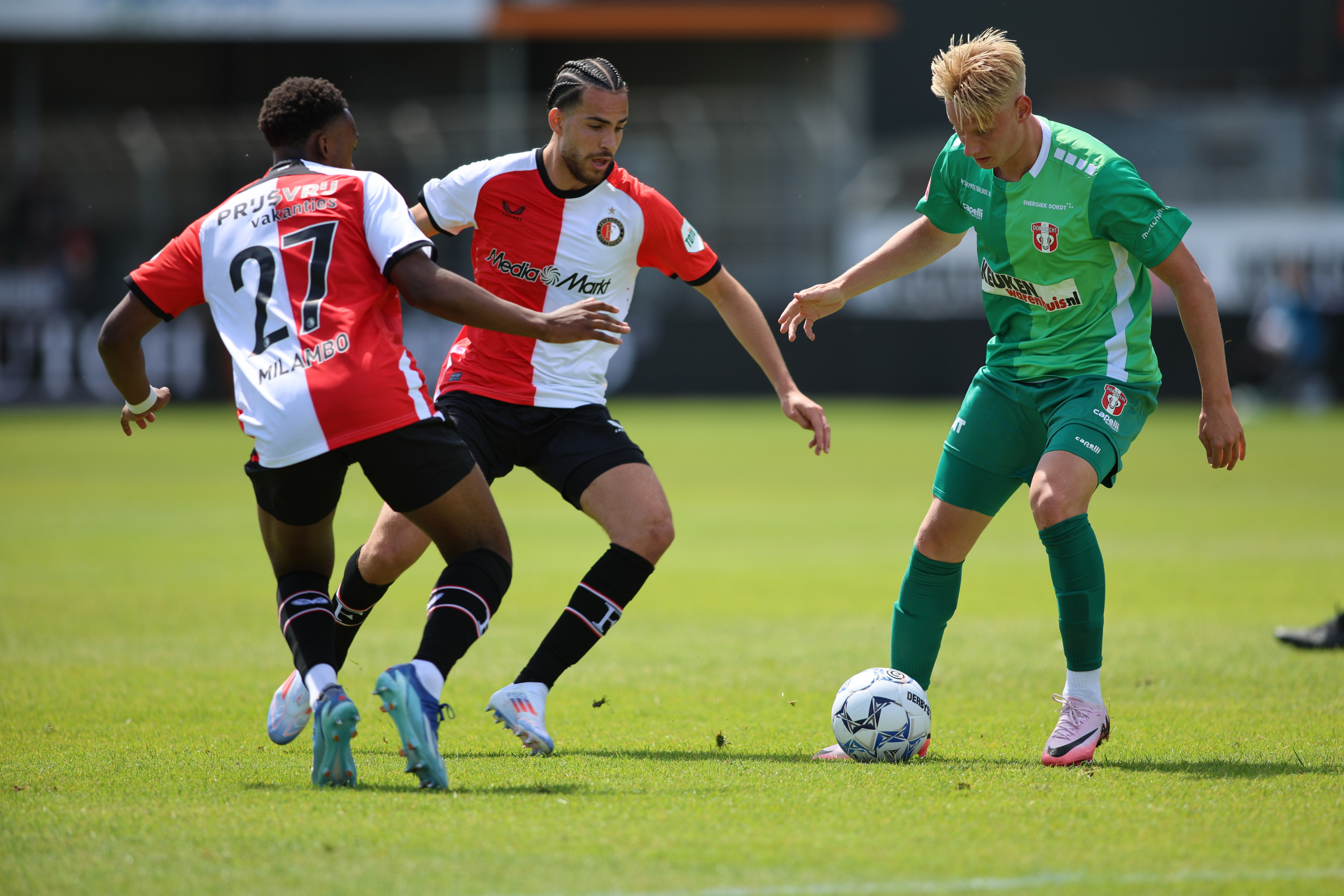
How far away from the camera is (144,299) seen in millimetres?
4398

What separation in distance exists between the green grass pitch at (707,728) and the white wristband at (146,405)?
1171 mm

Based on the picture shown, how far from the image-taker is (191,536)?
11.8m

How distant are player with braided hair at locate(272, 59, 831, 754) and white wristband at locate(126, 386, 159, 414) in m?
0.89

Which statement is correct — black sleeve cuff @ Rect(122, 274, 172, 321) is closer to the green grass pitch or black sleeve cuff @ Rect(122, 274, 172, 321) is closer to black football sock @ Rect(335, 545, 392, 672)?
black football sock @ Rect(335, 545, 392, 672)

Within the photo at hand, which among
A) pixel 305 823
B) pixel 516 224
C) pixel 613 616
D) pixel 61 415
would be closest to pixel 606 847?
pixel 305 823

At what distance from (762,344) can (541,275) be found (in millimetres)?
869

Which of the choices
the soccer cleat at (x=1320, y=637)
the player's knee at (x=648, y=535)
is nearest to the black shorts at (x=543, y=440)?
the player's knee at (x=648, y=535)

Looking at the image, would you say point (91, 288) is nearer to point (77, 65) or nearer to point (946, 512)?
point (77, 65)

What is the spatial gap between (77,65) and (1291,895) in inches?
1417

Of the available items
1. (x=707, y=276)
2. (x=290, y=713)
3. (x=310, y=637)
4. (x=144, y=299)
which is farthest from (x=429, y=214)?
(x=290, y=713)

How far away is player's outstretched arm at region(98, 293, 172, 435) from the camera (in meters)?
4.41

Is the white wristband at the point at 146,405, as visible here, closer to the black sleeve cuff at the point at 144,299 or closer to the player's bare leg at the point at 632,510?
the black sleeve cuff at the point at 144,299

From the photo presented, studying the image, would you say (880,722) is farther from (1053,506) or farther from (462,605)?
(462,605)

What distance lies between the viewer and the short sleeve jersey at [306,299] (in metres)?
4.16
